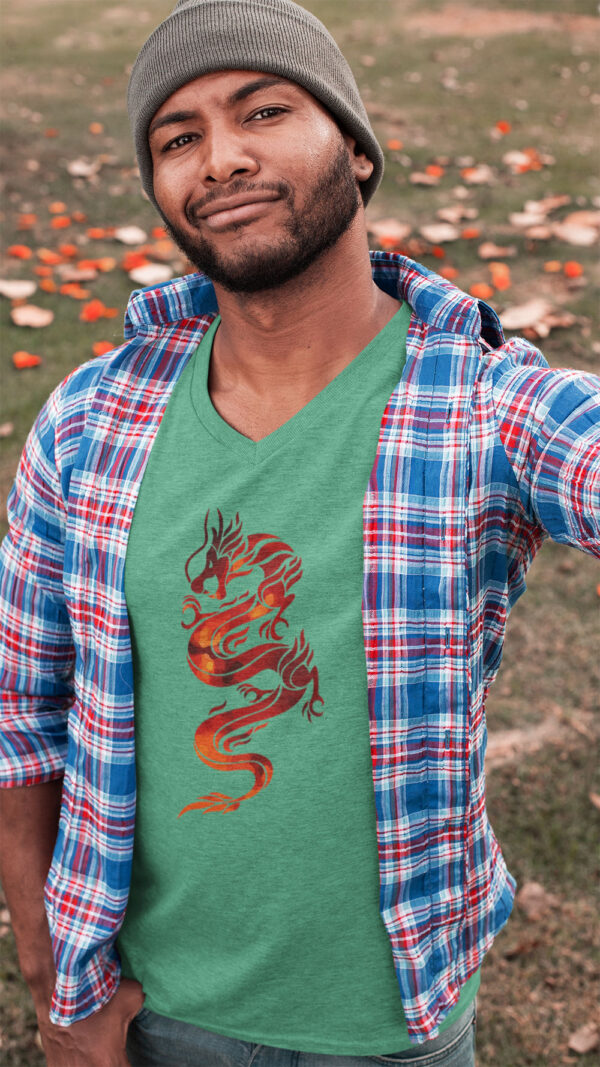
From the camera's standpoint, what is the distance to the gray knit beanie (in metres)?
1.60

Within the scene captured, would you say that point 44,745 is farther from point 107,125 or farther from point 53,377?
point 107,125

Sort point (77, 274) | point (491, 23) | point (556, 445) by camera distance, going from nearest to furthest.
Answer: point (556, 445) → point (77, 274) → point (491, 23)

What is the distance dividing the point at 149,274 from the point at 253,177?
3.87m

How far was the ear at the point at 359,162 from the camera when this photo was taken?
5.94ft

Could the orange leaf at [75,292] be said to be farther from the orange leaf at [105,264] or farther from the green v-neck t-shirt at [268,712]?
the green v-neck t-shirt at [268,712]

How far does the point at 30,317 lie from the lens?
5.07 meters

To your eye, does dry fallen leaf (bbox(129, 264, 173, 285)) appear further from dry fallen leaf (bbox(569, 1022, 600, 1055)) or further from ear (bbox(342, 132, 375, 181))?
dry fallen leaf (bbox(569, 1022, 600, 1055))

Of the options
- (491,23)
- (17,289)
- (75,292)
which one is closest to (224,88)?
(75,292)

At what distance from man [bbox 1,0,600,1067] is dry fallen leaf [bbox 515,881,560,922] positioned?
1069 millimetres

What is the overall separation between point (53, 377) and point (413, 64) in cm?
482

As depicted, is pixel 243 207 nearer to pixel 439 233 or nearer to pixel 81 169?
pixel 439 233

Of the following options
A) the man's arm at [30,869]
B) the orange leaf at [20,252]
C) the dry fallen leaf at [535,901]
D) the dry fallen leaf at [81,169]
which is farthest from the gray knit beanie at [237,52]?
the dry fallen leaf at [81,169]

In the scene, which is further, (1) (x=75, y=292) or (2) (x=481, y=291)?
(1) (x=75, y=292)

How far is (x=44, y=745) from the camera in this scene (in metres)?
1.86
